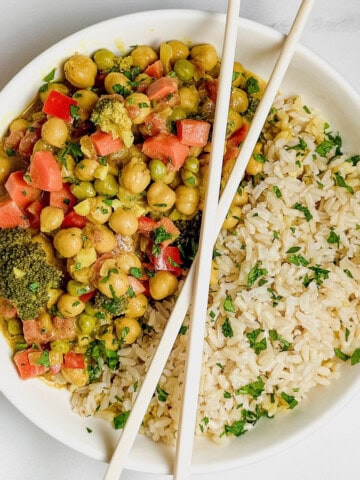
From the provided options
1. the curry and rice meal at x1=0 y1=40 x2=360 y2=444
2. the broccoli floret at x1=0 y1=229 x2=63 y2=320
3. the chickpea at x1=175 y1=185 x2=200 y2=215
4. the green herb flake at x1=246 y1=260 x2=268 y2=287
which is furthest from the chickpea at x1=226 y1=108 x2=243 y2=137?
the broccoli floret at x1=0 y1=229 x2=63 y2=320

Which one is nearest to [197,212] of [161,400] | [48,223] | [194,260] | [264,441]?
[194,260]

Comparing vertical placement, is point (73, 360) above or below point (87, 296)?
below

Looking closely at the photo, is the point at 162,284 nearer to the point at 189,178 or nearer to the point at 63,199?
the point at 189,178

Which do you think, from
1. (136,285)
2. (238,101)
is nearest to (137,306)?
(136,285)

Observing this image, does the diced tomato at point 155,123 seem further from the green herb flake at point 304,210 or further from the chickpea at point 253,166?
the green herb flake at point 304,210

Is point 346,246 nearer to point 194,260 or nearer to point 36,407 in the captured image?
point 194,260

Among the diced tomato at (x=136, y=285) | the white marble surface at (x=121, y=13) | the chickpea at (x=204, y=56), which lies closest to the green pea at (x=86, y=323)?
the diced tomato at (x=136, y=285)
